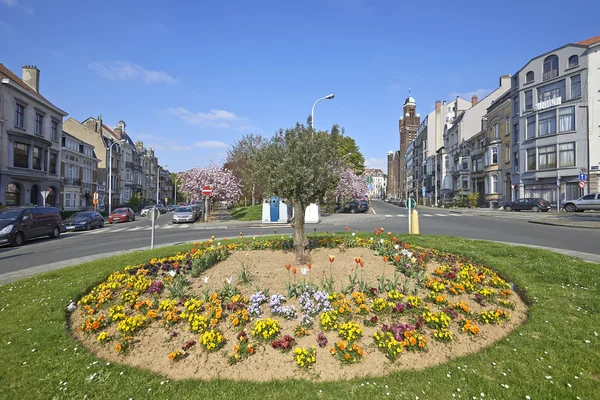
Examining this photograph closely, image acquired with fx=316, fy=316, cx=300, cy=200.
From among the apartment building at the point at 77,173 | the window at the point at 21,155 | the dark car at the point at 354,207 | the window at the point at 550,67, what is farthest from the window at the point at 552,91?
the apartment building at the point at 77,173

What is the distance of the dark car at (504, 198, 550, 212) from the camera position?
33.4 meters

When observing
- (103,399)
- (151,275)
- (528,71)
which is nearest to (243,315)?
(103,399)

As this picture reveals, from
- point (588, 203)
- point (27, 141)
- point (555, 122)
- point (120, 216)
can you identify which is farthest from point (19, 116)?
point (555, 122)

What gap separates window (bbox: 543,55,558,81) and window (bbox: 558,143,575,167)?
8.14m

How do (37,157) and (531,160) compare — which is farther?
(531,160)

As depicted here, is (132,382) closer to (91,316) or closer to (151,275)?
(91,316)

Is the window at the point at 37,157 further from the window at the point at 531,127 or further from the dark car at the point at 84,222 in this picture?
the window at the point at 531,127

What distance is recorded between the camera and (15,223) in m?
15.4

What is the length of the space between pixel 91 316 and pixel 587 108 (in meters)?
44.4

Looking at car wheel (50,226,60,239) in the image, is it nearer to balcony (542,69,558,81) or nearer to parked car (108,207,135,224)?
parked car (108,207,135,224)

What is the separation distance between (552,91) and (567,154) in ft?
24.9

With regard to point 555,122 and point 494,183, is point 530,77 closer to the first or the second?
point 555,122

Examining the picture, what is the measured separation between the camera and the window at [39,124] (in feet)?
111

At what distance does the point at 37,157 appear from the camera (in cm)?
3341
